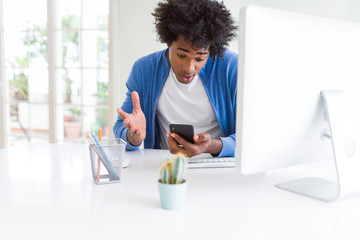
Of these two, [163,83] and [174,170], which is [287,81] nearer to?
[174,170]

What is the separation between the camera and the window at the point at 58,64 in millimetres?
3586

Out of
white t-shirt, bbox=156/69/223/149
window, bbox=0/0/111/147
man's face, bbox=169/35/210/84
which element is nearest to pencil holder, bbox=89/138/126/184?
man's face, bbox=169/35/210/84

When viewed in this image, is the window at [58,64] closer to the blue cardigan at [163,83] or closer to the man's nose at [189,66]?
the blue cardigan at [163,83]

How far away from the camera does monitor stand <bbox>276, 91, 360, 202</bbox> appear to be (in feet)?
2.85

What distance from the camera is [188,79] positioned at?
1.66 meters

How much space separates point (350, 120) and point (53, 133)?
3.33 meters

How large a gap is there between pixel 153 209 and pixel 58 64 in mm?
3232

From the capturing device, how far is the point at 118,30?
11.4 feet

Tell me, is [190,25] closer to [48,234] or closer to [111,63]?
[48,234]

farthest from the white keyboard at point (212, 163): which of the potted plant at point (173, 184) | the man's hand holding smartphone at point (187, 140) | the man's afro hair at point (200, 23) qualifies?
the man's afro hair at point (200, 23)

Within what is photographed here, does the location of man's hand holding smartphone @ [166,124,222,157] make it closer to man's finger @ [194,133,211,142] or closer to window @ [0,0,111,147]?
man's finger @ [194,133,211,142]

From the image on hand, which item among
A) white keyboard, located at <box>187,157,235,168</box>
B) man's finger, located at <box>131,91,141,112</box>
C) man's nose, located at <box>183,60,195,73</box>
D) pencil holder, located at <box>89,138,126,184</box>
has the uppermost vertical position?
man's nose, located at <box>183,60,195,73</box>

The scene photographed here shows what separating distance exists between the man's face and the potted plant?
2.62 ft

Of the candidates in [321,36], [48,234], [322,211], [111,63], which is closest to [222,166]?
[322,211]
